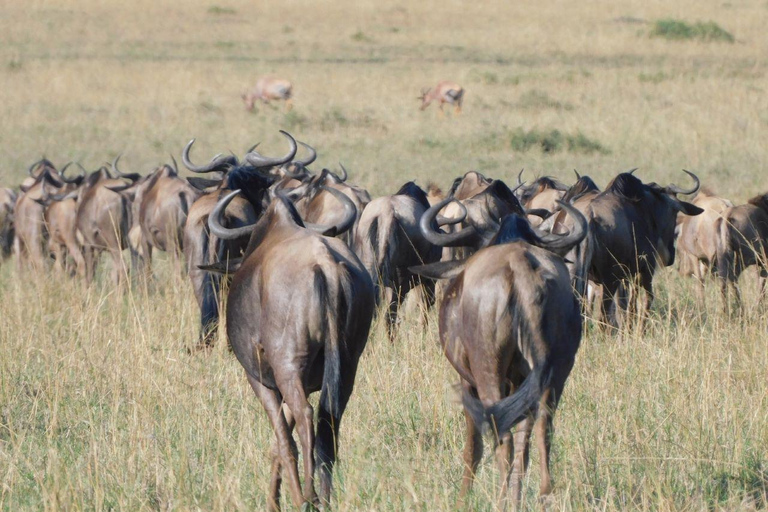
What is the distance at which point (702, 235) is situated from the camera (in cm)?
1071

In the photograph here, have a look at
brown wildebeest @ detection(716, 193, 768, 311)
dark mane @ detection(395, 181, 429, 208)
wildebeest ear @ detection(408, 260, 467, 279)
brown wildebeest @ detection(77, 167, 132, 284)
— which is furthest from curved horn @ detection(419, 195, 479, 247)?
brown wildebeest @ detection(77, 167, 132, 284)

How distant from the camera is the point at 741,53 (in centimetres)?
3603

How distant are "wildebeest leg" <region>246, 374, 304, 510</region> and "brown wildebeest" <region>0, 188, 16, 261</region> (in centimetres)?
969

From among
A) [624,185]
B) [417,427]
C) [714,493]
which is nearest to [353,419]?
[417,427]

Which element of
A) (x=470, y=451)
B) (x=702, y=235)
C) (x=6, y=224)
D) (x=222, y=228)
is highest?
(x=222, y=228)

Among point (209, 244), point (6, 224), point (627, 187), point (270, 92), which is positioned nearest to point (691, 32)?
point (270, 92)

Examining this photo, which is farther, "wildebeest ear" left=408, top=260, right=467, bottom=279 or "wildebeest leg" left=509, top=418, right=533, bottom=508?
"wildebeest ear" left=408, top=260, right=467, bottom=279

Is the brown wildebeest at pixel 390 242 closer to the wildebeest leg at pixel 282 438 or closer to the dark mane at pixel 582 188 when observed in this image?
the dark mane at pixel 582 188

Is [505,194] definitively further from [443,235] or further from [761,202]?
[761,202]

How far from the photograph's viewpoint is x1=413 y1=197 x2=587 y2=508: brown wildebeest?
4320mm

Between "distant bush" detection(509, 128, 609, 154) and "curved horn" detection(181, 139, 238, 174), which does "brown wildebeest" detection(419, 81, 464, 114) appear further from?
"curved horn" detection(181, 139, 238, 174)

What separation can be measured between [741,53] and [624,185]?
96.8 ft

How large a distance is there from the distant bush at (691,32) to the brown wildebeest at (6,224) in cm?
2961

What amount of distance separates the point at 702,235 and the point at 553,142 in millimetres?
9925
